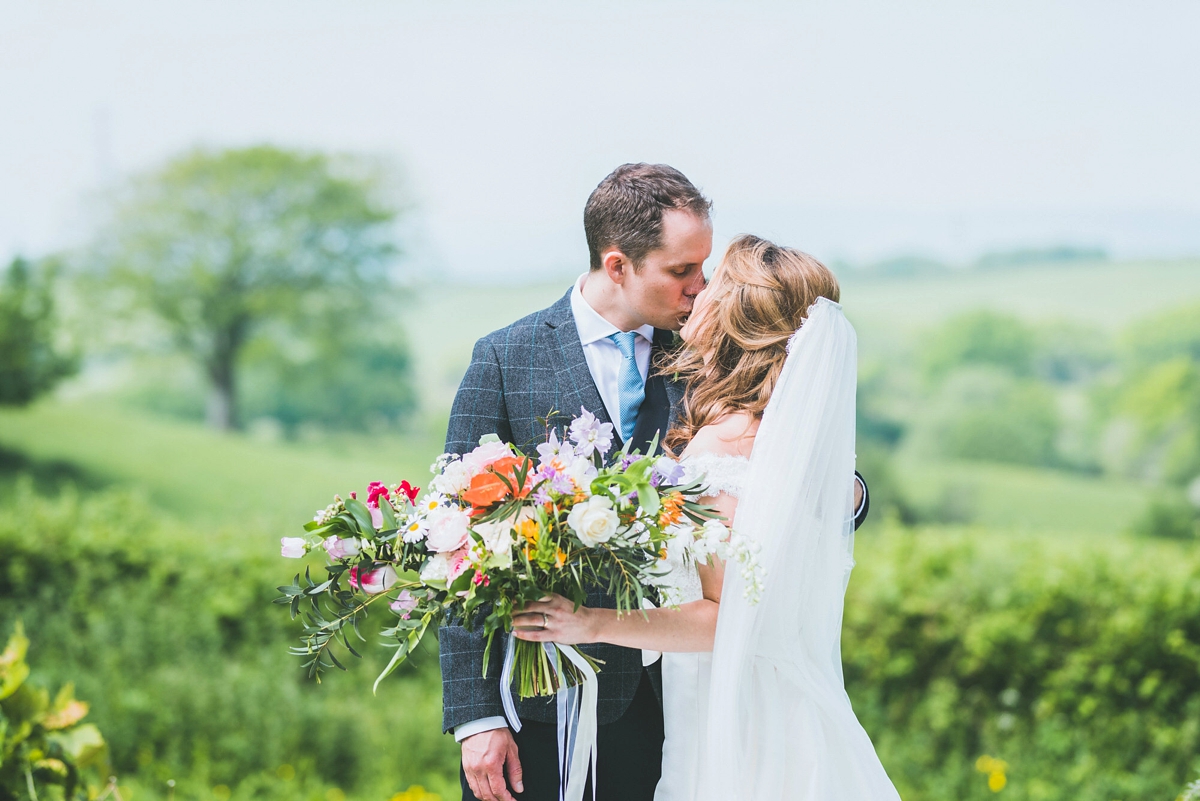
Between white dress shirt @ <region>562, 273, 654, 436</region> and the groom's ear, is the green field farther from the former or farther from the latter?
the groom's ear

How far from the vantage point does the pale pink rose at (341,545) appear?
6.73 ft

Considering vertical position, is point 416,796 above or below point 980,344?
below

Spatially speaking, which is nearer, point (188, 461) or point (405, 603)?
point (405, 603)

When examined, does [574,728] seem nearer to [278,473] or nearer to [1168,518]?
[278,473]

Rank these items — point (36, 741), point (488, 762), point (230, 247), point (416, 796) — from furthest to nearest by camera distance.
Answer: point (230, 247), point (416, 796), point (36, 741), point (488, 762)

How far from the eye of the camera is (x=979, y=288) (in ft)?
25.9

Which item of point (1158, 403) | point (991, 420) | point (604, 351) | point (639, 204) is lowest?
point (991, 420)

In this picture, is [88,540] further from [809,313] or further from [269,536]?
[809,313]

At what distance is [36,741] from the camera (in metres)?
3.27

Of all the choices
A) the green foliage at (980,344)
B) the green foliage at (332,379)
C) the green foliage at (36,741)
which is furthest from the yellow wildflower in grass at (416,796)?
the green foliage at (980,344)

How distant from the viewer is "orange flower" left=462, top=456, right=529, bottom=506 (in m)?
1.86

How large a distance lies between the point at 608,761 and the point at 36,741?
2.10 metres

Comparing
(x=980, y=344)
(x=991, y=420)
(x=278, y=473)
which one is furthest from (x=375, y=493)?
(x=980, y=344)

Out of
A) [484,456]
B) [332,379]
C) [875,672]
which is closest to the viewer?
[484,456]
